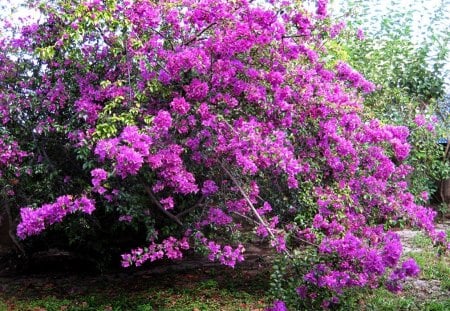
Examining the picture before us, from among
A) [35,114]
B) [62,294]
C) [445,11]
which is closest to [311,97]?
[35,114]

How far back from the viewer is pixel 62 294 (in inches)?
195

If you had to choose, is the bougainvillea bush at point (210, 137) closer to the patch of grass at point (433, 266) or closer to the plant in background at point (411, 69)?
the patch of grass at point (433, 266)

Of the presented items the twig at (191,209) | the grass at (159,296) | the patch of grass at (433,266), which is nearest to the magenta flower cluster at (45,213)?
the twig at (191,209)

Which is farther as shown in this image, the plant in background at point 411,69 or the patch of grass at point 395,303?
the plant in background at point 411,69

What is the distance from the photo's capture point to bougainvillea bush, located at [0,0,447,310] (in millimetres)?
3533

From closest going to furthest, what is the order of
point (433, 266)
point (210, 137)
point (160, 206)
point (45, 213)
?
point (45, 213)
point (210, 137)
point (160, 206)
point (433, 266)

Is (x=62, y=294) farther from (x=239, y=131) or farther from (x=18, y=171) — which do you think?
(x=239, y=131)

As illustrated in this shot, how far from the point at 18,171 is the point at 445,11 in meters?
6.78

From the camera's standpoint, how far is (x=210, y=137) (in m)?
3.83

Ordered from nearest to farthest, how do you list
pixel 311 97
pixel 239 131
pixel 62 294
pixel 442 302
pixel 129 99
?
pixel 239 131 → pixel 129 99 → pixel 311 97 → pixel 442 302 → pixel 62 294

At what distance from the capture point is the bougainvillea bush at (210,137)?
3.53 meters

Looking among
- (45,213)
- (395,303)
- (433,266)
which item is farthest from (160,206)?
(433,266)

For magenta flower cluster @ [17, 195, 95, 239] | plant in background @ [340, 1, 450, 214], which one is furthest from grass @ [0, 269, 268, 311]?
plant in background @ [340, 1, 450, 214]

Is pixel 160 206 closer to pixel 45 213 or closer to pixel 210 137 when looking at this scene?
pixel 210 137
